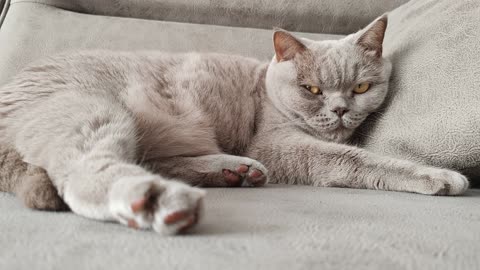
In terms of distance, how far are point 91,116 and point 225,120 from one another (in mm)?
575

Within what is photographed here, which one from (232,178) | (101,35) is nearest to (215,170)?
(232,178)

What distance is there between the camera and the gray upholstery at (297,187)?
622mm

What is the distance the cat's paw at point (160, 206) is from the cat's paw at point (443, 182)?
2.15 ft

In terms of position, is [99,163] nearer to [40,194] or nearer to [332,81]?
[40,194]

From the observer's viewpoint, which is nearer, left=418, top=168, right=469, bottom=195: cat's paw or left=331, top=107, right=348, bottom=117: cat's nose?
left=418, top=168, right=469, bottom=195: cat's paw

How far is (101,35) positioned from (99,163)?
3.78ft

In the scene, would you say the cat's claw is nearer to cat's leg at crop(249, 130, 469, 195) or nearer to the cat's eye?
cat's leg at crop(249, 130, 469, 195)

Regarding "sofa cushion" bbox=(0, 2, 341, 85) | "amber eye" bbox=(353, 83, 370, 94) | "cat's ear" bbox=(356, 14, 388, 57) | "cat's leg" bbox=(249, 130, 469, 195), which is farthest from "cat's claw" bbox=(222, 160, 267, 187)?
"sofa cushion" bbox=(0, 2, 341, 85)

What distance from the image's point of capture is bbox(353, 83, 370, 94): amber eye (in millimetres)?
1436

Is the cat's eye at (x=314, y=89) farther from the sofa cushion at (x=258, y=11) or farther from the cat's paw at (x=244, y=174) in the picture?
the sofa cushion at (x=258, y=11)

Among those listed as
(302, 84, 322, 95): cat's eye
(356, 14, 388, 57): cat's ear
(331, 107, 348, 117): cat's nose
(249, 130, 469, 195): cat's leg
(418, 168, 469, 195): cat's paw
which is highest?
(356, 14, 388, 57): cat's ear

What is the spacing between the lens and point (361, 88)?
4.74ft

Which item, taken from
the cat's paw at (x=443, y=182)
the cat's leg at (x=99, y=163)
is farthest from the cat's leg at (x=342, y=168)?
the cat's leg at (x=99, y=163)

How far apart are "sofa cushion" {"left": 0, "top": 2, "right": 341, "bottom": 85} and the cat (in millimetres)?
287
